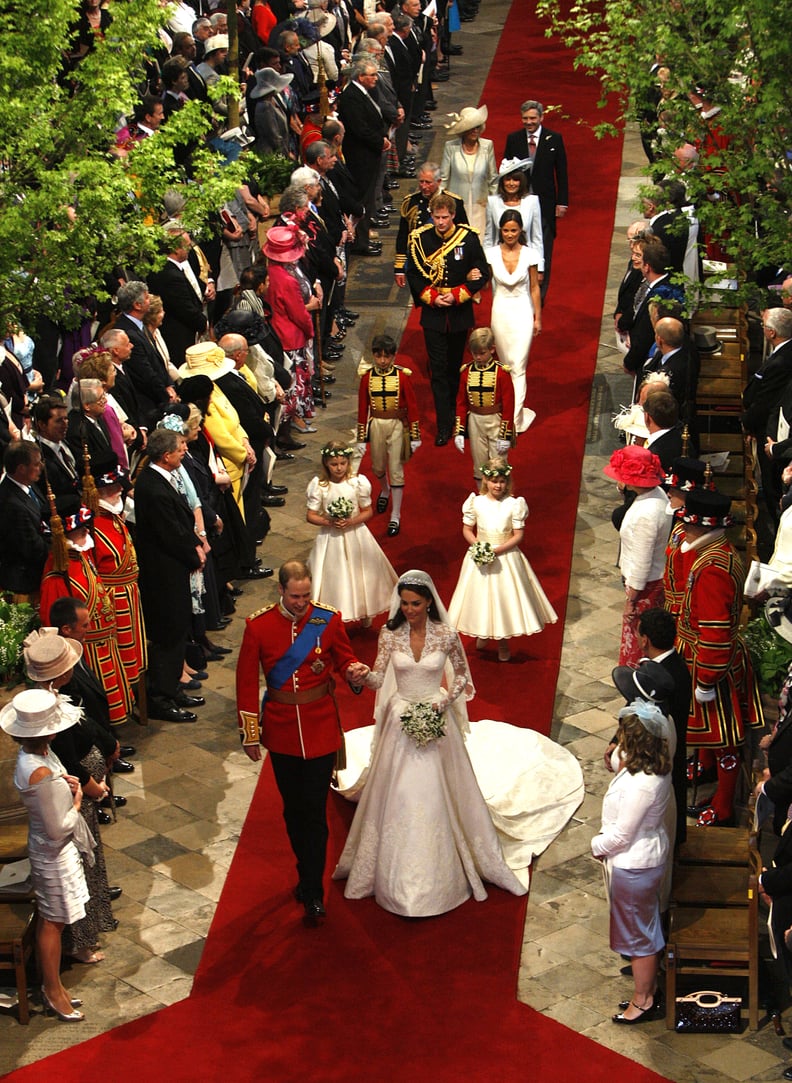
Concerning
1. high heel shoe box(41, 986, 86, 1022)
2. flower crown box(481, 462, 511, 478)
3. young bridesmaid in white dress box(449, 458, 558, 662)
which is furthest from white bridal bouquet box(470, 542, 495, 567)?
high heel shoe box(41, 986, 86, 1022)

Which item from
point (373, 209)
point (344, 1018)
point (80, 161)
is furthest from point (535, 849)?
point (373, 209)

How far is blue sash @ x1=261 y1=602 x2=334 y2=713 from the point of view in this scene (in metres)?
9.21

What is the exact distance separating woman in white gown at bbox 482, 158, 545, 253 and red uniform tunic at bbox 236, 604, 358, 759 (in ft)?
19.6

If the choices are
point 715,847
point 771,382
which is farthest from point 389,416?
point 715,847

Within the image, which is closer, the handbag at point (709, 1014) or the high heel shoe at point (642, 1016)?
the handbag at point (709, 1014)

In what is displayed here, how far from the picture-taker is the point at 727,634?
9.85m

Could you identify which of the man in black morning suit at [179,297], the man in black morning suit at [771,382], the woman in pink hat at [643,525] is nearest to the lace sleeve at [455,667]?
the woman in pink hat at [643,525]

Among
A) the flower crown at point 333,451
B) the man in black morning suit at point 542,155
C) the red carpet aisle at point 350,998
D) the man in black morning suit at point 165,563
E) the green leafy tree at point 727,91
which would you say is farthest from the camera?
the man in black morning suit at point 542,155

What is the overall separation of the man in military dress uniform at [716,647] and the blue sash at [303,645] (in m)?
2.12

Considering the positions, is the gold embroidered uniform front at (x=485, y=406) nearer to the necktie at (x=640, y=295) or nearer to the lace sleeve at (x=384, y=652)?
the necktie at (x=640, y=295)

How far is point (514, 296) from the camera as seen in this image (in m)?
14.3

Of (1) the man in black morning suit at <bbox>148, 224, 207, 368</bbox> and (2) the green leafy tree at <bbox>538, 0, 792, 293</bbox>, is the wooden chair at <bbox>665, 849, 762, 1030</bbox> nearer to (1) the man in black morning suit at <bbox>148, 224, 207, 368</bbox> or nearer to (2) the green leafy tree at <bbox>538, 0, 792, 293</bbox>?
(2) the green leafy tree at <bbox>538, 0, 792, 293</bbox>

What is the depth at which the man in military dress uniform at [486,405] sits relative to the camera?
13.1 m

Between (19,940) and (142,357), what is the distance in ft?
15.7
